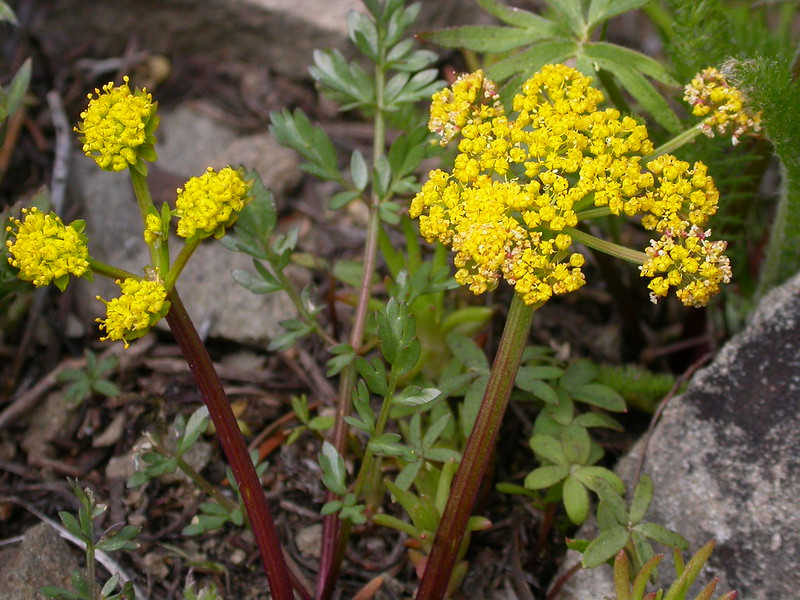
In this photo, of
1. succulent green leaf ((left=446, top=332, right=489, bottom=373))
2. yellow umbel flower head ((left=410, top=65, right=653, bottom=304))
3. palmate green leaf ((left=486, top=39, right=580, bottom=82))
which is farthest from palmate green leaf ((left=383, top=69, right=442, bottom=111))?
succulent green leaf ((left=446, top=332, right=489, bottom=373))

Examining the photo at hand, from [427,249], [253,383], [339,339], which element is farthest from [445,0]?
[253,383]

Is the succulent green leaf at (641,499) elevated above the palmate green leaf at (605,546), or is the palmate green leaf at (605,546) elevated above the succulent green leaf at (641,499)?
the succulent green leaf at (641,499)

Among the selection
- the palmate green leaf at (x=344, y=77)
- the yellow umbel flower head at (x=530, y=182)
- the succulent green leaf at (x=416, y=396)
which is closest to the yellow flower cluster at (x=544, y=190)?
the yellow umbel flower head at (x=530, y=182)

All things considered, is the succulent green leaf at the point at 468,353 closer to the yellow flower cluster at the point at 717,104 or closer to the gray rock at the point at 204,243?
the gray rock at the point at 204,243

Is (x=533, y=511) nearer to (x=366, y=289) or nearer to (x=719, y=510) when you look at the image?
(x=719, y=510)

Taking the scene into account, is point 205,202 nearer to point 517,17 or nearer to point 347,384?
point 347,384

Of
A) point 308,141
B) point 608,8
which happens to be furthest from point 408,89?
point 608,8

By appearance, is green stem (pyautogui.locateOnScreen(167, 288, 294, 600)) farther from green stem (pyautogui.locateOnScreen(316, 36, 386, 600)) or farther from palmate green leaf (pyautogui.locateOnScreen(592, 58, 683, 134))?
palmate green leaf (pyautogui.locateOnScreen(592, 58, 683, 134))
